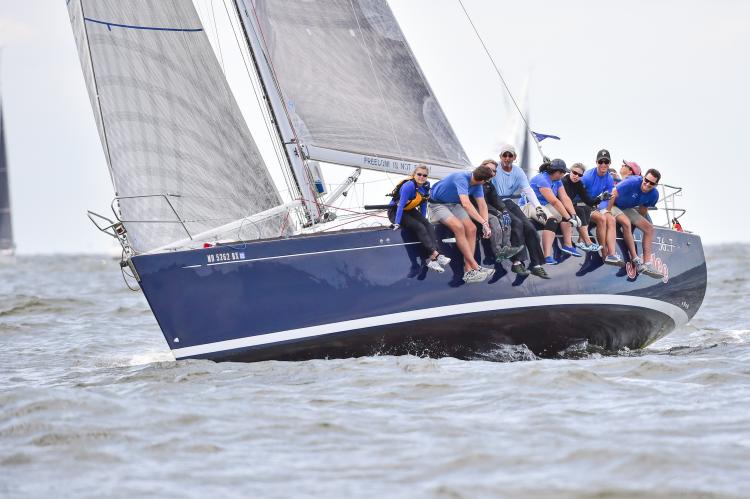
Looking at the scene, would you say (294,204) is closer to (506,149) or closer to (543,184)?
(506,149)

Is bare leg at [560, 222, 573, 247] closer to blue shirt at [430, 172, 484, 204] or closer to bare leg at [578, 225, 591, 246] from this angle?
bare leg at [578, 225, 591, 246]

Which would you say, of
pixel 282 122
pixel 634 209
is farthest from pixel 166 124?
pixel 634 209

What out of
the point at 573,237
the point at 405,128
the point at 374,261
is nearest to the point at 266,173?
the point at 405,128

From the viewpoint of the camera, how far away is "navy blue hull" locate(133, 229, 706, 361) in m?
10.0

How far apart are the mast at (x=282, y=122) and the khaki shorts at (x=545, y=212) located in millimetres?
2001

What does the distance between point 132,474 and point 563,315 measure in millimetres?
6191

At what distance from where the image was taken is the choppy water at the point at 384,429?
6.05 meters

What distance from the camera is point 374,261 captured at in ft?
33.8

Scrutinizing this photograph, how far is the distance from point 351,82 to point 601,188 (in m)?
2.82

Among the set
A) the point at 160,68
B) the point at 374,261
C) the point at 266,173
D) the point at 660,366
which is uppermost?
the point at 160,68

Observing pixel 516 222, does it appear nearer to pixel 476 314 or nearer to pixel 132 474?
pixel 476 314

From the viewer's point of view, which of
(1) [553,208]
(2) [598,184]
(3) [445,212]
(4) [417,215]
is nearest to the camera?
(4) [417,215]

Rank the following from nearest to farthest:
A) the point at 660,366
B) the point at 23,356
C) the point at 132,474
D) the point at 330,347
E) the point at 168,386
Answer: the point at 132,474
the point at 168,386
the point at 660,366
the point at 330,347
the point at 23,356

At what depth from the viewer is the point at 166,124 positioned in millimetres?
11383
